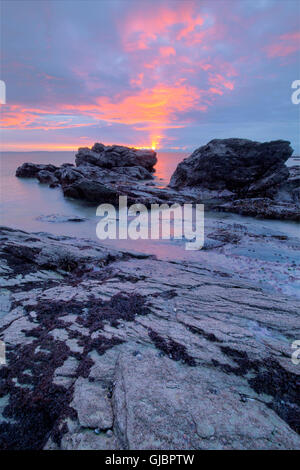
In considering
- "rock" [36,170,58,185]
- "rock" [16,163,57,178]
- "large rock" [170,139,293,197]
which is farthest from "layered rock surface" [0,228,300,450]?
"rock" [16,163,57,178]

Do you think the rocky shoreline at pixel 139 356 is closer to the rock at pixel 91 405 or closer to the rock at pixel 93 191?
the rock at pixel 91 405

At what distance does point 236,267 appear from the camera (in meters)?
14.4

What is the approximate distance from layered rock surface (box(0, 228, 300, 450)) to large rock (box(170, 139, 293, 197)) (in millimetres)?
35787

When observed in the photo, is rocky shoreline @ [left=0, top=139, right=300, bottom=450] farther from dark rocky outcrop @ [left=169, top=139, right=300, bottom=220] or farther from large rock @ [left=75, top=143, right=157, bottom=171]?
large rock @ [left=75, top=143, right=157, bottom=171]

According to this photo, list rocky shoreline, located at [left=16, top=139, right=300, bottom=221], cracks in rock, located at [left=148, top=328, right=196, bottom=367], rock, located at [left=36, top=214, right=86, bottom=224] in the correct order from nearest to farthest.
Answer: cracks in rock, located at [left=148, top=328, right=196, bottom=367], rock, located at [left=36, top=214, right=86, bottom=224], rocky shoreline, located at [left=16, top=139, right=300, bottom=221]

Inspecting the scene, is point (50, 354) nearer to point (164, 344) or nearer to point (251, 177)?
point (164, 344)

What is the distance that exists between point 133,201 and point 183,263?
2186 cm

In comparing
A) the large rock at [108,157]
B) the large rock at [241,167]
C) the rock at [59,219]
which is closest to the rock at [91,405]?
the rock at [59,219]

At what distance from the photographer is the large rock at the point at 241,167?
3988cm

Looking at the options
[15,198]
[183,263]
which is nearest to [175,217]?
[183,263]

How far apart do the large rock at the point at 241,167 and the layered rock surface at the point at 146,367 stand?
35787mm

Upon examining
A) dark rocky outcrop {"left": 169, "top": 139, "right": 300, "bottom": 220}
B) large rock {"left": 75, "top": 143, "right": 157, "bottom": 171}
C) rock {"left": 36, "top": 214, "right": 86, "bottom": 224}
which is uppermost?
large rock {"left": 75, "top": 143, "right": 157, "bottom": 171}

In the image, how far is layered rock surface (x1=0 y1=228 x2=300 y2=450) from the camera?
4.11m

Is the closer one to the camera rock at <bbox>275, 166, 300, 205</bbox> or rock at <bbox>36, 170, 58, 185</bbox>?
rock at <bbox>275, 166, 300, 205</bbox>
